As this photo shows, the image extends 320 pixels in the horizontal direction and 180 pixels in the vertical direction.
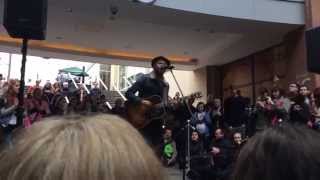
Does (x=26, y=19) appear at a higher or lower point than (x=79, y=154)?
higher

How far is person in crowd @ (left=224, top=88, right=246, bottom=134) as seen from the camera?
10.2m

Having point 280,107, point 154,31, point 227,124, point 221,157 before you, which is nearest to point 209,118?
point 227,124

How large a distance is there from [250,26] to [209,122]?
3116 millimetres

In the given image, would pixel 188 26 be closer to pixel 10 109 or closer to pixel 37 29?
pixel 10 109

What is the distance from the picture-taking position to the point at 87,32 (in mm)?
13508

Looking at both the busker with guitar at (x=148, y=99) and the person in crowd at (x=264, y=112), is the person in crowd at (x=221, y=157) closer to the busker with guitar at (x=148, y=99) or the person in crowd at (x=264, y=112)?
the person in crowd at (x=264, y=112)

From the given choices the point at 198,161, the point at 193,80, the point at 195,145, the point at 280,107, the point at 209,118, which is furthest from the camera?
the point at 193,80

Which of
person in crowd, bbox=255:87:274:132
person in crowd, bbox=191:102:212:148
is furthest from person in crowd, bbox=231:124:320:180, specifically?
person in crowd, bbox=191:102:212:148

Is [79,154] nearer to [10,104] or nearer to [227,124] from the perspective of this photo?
[10,104]

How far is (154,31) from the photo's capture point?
Answer: 45.1 feet

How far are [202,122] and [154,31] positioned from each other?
455 centimetres

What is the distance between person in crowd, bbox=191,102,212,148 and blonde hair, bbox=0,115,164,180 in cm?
829

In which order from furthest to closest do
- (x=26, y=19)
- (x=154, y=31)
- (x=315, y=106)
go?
(x=154, y=31) < (x=315, y=106) < (x=26, y=19)

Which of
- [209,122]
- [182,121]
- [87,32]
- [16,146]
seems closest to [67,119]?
[16,146]
